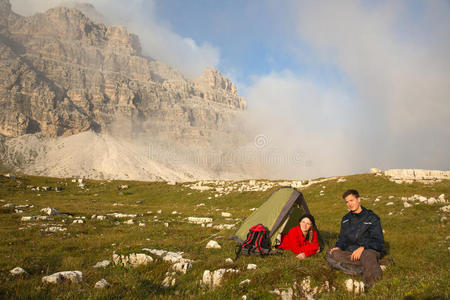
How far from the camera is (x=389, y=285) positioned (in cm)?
620

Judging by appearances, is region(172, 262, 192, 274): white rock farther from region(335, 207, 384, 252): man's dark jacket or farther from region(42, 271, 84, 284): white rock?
region(335, 207, 384, 252): man's dark jacket

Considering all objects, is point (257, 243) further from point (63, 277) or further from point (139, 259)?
point (63, 277)

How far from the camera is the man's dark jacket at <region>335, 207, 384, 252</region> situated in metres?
7.98

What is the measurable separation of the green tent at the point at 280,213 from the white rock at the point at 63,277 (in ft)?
24.1

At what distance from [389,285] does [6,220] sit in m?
21.5

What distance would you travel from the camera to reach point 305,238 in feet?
33.7

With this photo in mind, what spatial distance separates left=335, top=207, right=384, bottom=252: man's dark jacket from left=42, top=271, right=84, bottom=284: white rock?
8.11 m

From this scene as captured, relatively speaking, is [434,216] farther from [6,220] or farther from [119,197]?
[119,197]

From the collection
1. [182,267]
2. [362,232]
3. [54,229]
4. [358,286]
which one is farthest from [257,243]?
[54,229]

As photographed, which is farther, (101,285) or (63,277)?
(63,277)

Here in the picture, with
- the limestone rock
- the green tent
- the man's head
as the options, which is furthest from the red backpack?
the man's head

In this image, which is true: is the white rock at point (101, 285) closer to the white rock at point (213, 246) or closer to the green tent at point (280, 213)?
the white rock at point (213, 246)

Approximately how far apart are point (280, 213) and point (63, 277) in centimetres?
870

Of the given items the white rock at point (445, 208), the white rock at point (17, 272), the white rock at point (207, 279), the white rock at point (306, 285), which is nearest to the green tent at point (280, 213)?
the white rock at point (306, 285)
